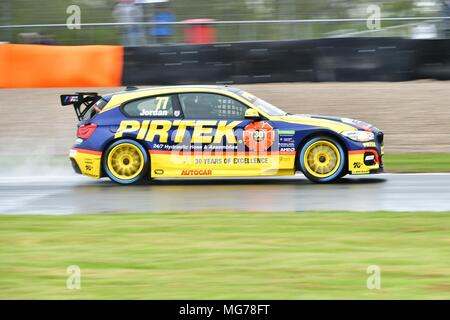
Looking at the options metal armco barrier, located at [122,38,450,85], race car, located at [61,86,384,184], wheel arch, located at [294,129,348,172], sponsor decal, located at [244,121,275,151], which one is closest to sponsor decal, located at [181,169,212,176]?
race car, located at [61,86,384,184]

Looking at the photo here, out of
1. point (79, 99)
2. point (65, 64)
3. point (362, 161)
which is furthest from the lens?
point (65, 64)

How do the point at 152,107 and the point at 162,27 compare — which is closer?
the point at 152,107

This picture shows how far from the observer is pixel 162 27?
66.4 feet

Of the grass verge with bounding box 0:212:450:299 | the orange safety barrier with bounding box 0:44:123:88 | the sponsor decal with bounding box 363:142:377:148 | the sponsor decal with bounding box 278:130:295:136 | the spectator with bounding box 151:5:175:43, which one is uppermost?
the spectator with bounding box 151:5:175:43

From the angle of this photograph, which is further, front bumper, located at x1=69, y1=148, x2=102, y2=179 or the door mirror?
front bumper, located at x1=69, y1=148, x2=102, y2=179

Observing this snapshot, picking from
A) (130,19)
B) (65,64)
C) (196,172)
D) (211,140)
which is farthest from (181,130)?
(130,19)

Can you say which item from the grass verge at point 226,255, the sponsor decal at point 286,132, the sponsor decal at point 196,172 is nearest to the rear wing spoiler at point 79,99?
the sponsor decal at point 196,172

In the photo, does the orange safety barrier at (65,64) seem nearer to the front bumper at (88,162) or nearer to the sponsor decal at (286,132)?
the front bumper at (88,162)

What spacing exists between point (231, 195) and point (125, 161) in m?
1.94

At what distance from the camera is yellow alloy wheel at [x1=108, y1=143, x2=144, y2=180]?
13039 mm

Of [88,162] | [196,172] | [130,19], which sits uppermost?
[130,19]

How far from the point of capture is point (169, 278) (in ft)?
23.2

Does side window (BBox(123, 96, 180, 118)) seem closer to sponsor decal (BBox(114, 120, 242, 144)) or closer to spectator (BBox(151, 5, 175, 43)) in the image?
sponsor decal (BBox(114, 120, 242, 144))

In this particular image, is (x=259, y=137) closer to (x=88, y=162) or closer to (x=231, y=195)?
(x=231, y=195)
